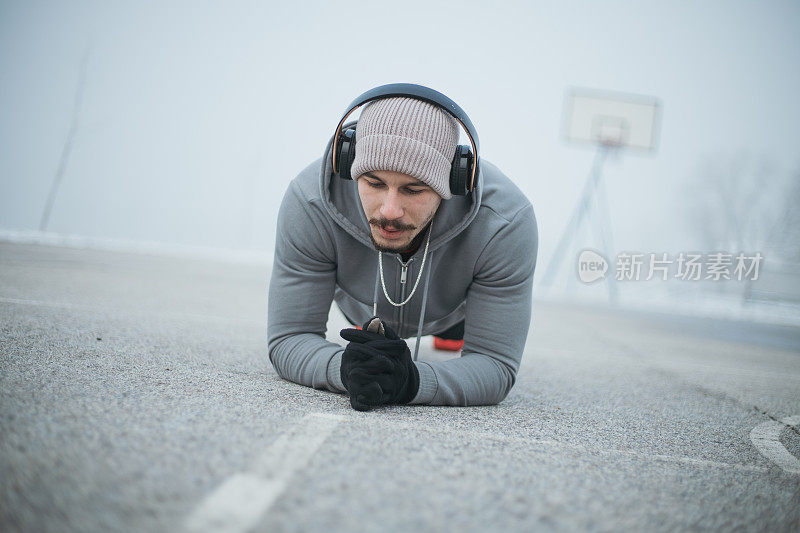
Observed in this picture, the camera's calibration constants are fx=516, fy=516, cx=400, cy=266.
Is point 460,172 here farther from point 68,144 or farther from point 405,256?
point 68,144

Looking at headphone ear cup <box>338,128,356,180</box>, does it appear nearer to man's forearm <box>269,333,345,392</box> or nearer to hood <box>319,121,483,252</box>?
hood <box>319,121,483,252</box>

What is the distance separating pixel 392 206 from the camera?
5.10 ft

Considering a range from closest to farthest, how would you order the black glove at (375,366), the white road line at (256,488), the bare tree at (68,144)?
the white road line at (256,488) → the black glove at (375,366) → the bare tree at (68,144)

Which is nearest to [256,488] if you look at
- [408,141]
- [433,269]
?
[408,141]

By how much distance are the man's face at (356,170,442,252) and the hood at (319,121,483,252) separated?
0.14 m

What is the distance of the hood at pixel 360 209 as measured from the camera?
1.76 m

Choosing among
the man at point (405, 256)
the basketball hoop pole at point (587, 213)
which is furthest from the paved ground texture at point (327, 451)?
the basketball hoop pole at point (587, 213)

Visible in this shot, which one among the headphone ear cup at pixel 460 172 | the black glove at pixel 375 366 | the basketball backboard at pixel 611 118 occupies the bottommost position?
the black glove at pixel 375 366

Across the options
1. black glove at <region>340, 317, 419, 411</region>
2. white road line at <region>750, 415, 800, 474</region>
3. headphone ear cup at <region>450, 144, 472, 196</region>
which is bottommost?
white road line at <region>750, 415, 800, 474</region>

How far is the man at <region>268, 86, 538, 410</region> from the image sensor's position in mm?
1570

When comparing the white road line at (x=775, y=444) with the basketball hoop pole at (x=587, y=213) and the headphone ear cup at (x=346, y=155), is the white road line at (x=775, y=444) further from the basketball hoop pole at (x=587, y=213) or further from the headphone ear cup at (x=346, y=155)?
the basketball hoop pole at (x=587, y=213)

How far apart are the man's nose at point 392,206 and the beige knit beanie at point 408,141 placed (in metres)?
0.08

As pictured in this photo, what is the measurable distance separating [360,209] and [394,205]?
0.77 ft

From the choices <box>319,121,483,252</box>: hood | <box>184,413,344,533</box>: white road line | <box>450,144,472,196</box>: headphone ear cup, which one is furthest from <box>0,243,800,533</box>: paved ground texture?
<box>450,144,472,196</box>: headphone ear cup
